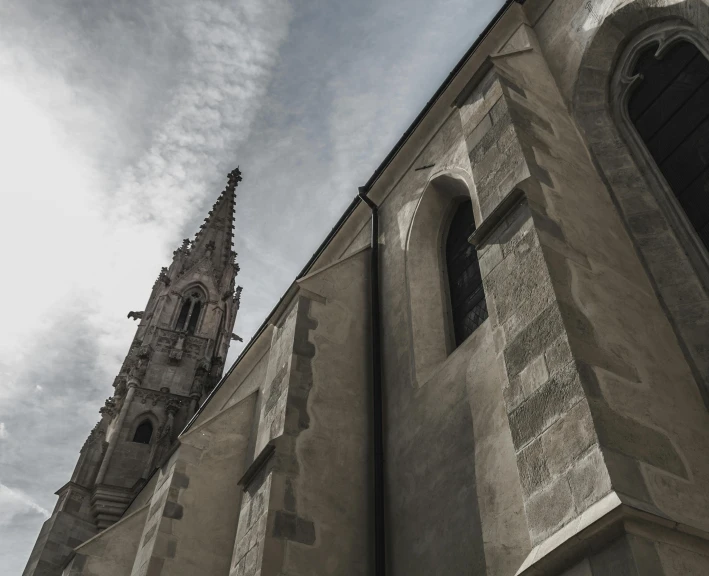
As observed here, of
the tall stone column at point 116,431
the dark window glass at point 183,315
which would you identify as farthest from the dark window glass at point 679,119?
the dark window glass at point 183,315

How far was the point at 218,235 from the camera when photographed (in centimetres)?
2900

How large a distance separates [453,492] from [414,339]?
2.05 metres

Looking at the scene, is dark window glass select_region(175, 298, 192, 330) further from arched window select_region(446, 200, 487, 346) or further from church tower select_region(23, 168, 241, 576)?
arched window select_region(446, 200, 487, 346)

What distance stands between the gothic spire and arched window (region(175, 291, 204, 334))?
2072mm

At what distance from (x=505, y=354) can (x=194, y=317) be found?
2160 cm

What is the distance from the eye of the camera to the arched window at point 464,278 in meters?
6.40

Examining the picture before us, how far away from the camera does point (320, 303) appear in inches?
297

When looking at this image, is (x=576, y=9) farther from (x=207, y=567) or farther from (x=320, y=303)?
(x=207, y=567)

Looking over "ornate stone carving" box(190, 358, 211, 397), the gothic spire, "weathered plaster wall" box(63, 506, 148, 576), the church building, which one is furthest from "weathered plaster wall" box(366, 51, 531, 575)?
→ the gothic spire

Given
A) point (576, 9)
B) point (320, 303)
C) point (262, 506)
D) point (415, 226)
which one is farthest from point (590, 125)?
point (262, 506)

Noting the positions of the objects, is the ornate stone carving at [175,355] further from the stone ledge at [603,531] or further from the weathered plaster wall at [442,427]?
the stone ledge at [603,531]

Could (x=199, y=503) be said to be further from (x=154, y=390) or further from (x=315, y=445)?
(x=154, y=390)

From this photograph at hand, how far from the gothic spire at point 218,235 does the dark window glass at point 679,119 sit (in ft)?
73.4

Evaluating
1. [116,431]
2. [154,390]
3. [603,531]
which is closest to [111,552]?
[116,431]
